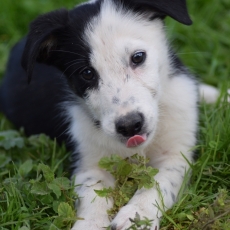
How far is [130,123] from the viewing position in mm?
3842

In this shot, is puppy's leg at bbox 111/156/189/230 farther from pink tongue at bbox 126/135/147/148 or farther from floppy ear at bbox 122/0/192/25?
floppy ear at bbox 122/0/192/25

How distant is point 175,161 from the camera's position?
442 centimetres

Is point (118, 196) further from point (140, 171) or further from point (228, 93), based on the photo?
point (228, 93)

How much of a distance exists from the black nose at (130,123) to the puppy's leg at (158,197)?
449 millimetres

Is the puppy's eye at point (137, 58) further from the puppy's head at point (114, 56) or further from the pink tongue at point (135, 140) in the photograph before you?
the pink tongue at point (135, 140)

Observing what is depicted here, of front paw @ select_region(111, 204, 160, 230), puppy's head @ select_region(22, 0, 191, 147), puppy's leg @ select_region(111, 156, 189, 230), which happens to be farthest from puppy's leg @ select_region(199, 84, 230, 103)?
front paw @ select_region(111, 204, 160, 230)

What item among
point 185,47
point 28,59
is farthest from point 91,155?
point 185,47

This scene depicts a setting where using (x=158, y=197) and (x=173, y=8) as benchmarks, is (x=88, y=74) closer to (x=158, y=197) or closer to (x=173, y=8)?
(x=173, y=8)

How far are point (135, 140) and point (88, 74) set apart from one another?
1.98 ft

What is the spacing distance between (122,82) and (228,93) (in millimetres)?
1462

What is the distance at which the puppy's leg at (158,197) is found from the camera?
151 inches

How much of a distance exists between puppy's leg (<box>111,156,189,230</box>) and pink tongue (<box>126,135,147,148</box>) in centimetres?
32

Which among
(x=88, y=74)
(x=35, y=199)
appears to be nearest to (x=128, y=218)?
(x=35, y=199)

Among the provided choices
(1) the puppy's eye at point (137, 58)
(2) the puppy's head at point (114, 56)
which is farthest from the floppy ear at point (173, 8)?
(1) the puppy's eye at point (137, 58)
